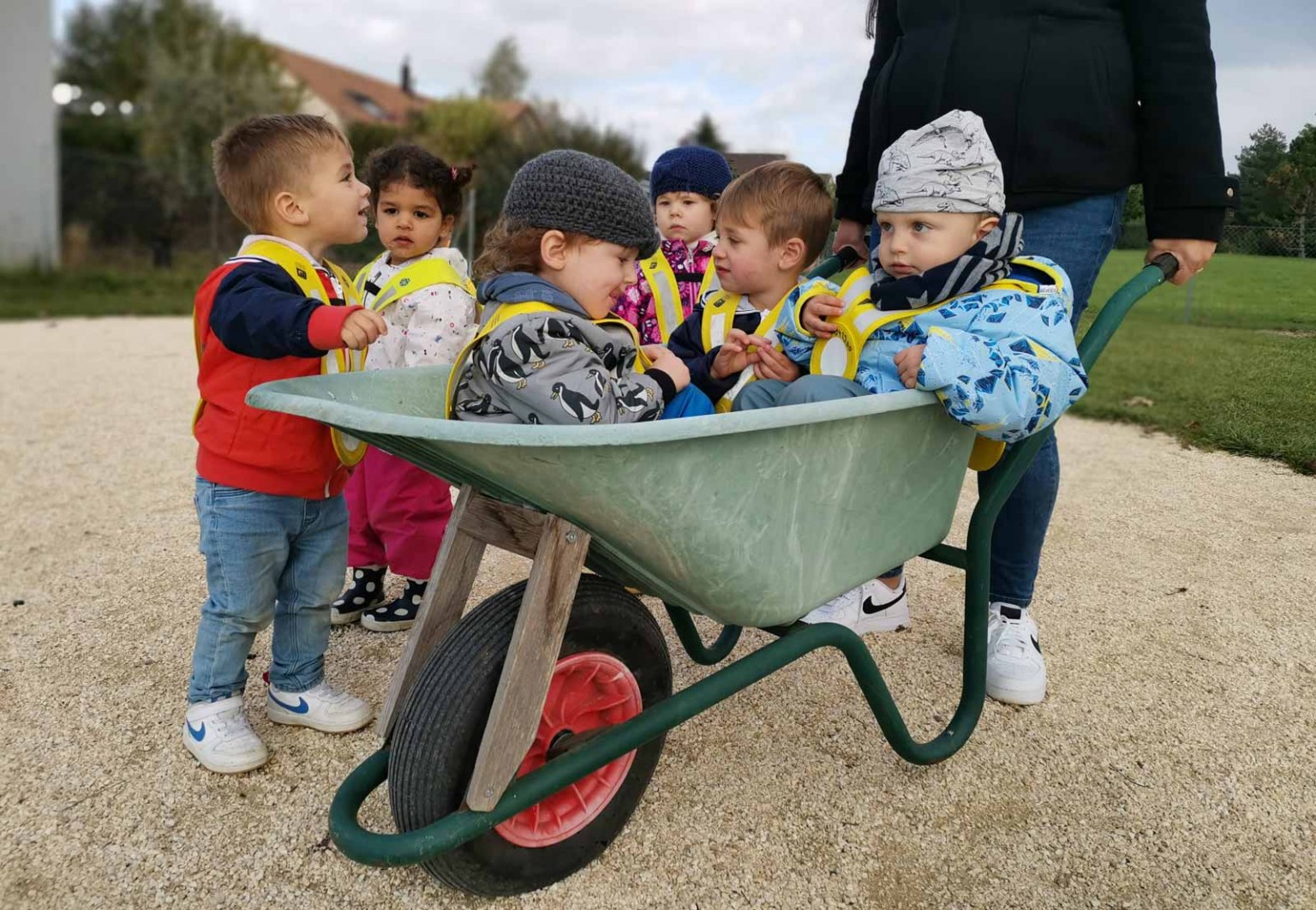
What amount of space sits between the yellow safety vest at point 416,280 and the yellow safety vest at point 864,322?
960 millimetres

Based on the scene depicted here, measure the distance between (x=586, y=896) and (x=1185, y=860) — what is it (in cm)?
102

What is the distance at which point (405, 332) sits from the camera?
2.32 m

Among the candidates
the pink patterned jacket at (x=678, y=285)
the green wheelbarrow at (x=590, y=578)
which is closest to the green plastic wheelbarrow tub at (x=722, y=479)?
the green wheelbarrow at (x=590, y=578)

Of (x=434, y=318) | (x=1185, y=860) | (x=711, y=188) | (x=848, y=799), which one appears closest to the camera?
(x=1185, y=860)

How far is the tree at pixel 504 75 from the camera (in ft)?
115

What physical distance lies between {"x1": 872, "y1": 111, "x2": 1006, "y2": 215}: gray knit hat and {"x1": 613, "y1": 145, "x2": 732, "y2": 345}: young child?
999 mm

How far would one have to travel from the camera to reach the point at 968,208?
5.48 ft

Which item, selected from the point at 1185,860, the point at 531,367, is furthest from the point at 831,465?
the point at 1185,860

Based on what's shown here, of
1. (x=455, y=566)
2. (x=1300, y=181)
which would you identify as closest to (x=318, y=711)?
(x=455, y=566)

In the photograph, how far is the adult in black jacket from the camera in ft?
5.98

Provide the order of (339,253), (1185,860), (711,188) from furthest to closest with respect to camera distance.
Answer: (339,253)
(711,188)
(1185,860)

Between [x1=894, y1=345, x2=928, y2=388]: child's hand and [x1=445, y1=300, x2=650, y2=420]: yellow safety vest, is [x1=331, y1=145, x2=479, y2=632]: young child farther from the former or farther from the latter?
[x1=894, y1=345, x2=928, y2=388]: child's hand

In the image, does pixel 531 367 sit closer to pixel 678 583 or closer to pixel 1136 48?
pixel 678 583

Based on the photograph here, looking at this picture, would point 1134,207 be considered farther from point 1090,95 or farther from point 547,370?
point 547,370
